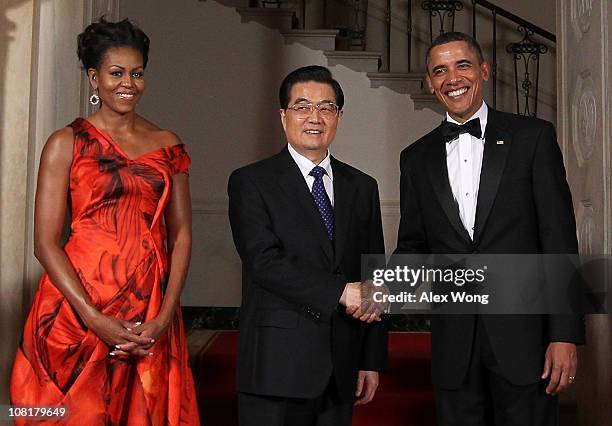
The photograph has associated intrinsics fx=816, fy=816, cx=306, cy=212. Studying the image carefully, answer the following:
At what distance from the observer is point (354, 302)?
7.97ft

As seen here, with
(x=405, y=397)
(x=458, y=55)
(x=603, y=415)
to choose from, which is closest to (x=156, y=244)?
(x=458, y=55)

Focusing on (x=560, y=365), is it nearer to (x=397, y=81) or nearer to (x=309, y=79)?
(x=309, y=79)

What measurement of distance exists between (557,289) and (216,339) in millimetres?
2644

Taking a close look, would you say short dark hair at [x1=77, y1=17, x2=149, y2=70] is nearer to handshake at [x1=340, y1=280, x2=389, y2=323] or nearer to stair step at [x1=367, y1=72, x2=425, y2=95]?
handshake at [x1=340, y1=280, x2=389, y2=323]

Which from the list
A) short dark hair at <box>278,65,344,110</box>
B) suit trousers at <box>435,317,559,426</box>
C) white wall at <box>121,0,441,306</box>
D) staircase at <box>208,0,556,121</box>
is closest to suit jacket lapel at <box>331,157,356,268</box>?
short dark hair at <box>278,65,344,110</box>

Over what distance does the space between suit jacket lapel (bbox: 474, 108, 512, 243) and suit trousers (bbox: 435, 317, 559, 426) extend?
32cm

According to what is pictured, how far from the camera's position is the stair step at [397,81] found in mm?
6406

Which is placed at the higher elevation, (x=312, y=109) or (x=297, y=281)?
(x=312, y=109)

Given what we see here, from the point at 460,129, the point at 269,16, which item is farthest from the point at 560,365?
the point at 269,16

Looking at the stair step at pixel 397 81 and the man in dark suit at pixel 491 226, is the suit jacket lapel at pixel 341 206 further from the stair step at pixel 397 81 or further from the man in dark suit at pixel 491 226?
the stair step at pixel 397 81

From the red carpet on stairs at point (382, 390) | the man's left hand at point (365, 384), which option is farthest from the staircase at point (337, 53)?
the man's left hand at point (365, 384)

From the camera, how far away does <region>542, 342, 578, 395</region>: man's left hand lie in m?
2.39

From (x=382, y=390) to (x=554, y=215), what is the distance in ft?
5.75

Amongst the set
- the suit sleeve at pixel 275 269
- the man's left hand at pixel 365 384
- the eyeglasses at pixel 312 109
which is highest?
the eyeglasses at pixel 312 109
